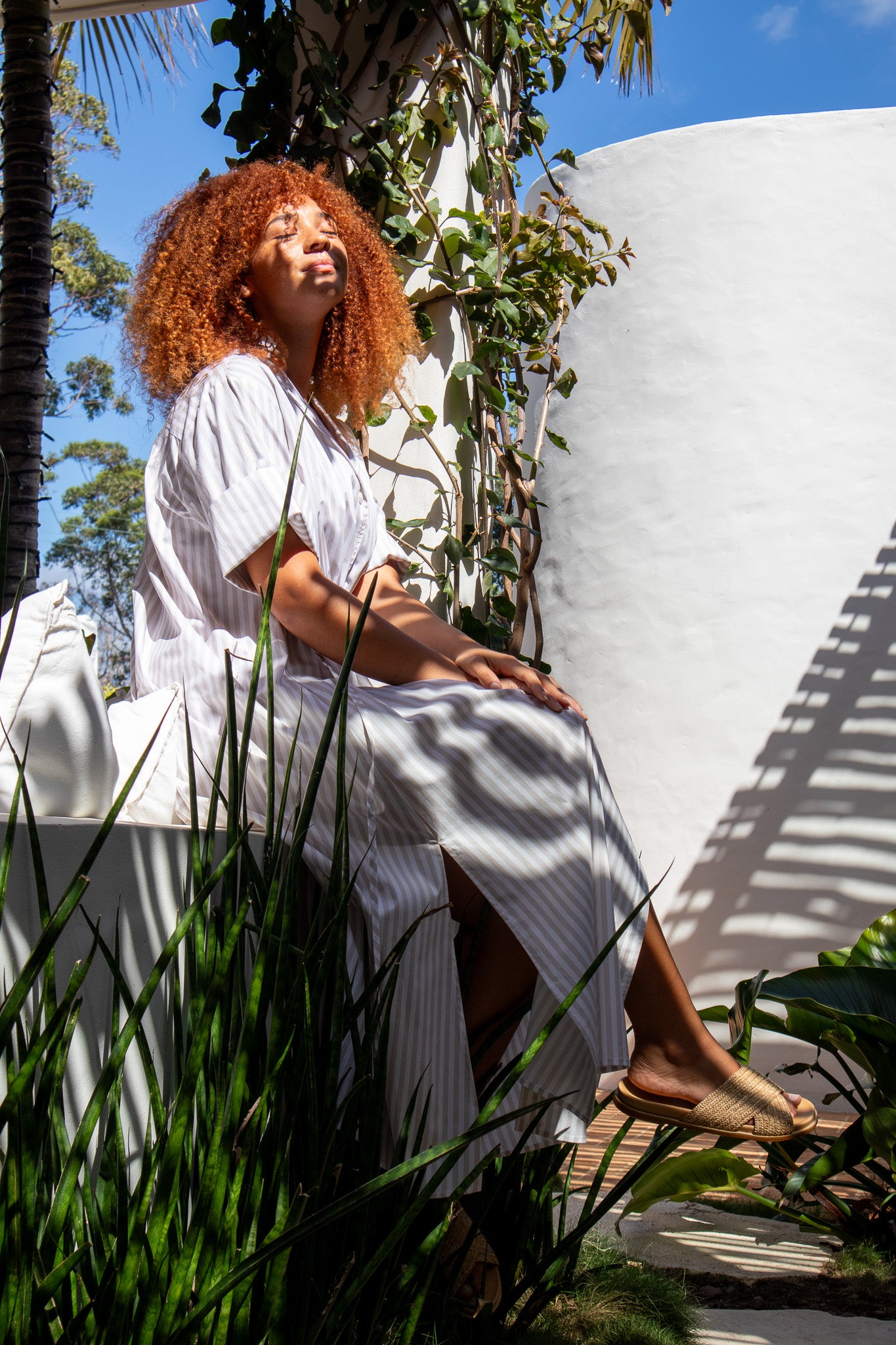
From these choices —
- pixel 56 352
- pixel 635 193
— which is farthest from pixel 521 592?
pixel 56 352

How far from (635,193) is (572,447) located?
Answer: 3.68 ft

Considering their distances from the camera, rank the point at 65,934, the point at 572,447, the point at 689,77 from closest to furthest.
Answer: the point at 65,934
the point at 572,447
the point at 689,77

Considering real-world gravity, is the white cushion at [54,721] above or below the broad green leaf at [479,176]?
below

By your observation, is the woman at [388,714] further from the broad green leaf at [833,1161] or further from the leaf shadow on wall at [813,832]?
the leaf shadow on wall at [813,832]

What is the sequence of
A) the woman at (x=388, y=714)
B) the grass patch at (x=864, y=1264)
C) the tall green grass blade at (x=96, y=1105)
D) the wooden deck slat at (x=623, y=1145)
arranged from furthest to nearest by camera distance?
1. the wooden deck slat at (x=623, y=1145)
2. the grass patch at (x=864, y=1264)
3. the woman at (x=388, y=714)
4. the tall green grass blade at (x=96, y=1105)

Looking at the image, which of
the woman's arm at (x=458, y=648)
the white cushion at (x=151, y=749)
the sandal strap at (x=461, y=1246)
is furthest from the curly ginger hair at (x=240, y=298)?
the sandal strap at (x=461, y=1246)

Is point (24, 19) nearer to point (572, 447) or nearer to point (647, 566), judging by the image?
point (572, 447)

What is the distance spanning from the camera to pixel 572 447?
485cm

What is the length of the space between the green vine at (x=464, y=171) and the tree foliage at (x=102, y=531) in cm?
1503

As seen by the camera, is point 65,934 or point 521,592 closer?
point 65,934

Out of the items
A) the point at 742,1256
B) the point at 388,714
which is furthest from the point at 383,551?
the point at 742,1256

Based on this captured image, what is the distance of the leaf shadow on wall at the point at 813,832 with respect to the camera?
4074 mm

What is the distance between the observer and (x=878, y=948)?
2420mm

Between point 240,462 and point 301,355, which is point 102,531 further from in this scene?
point 240,462
